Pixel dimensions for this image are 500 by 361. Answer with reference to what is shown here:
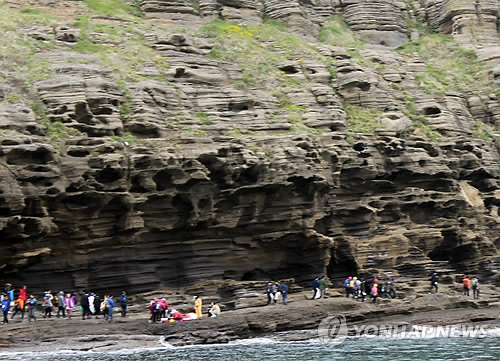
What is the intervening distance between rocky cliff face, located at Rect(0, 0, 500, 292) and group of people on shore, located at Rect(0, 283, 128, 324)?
2.29 m

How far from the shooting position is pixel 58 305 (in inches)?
1517

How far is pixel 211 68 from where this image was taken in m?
55.0

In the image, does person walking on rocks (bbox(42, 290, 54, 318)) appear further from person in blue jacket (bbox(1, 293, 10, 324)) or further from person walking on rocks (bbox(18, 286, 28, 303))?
person in blue jacket (bbox(1, 293, 10, 324))

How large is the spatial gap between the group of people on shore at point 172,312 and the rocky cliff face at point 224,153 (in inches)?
189

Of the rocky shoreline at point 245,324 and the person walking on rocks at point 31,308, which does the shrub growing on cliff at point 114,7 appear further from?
the person walking on rocks at point 31,308

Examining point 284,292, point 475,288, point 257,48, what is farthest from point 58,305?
point 257,48

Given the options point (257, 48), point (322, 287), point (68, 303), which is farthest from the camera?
point (257, 48)

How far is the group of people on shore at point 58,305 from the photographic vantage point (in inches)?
1454

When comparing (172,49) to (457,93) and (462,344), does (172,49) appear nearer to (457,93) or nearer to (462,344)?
(457,93)

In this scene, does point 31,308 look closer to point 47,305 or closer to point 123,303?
point 47,305

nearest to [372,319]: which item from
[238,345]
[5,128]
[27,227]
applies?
[238,345]

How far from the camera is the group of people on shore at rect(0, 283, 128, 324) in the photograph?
3694 centimetres

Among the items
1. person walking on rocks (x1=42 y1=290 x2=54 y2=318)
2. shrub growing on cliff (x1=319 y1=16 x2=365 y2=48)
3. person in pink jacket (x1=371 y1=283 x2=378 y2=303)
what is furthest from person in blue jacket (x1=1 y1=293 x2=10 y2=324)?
shrub growing on cliff (x1=319 y1=16 x2=365 y2=48)

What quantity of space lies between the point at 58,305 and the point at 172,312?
20.0ft
